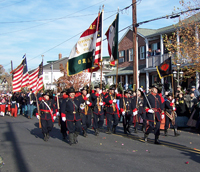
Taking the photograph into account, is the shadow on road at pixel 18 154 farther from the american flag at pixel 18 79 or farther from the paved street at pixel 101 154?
the american flag at pixel 18 79

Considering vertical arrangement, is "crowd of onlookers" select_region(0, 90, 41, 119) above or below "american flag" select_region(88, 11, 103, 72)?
below

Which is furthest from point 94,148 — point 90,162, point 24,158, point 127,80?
point 127,80

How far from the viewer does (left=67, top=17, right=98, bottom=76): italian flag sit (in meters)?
10.7

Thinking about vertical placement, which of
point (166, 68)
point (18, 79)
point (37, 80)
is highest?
point (166, 68)

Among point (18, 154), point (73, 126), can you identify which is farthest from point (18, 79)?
point (18, 154)

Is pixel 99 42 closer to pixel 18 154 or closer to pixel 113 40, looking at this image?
pixel 113 40

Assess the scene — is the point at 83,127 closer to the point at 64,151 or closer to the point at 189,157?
the point at 64,151

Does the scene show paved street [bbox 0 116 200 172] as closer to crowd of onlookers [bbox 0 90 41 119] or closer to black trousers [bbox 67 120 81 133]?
black trousers [bbox 67 120 81 133]

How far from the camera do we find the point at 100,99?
1074 centimetres

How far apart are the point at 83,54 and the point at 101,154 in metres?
4.98

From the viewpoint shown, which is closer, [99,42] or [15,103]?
[99,42]

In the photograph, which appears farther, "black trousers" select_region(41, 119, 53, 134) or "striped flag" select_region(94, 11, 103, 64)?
"striped flag" select_region(94, 11, 103, 64)

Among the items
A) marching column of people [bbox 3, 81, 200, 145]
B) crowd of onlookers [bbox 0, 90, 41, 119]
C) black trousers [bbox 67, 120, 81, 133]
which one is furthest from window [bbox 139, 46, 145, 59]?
black trousers [bbox 67, 120, 81, 133]

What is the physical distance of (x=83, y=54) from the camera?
425 inches
